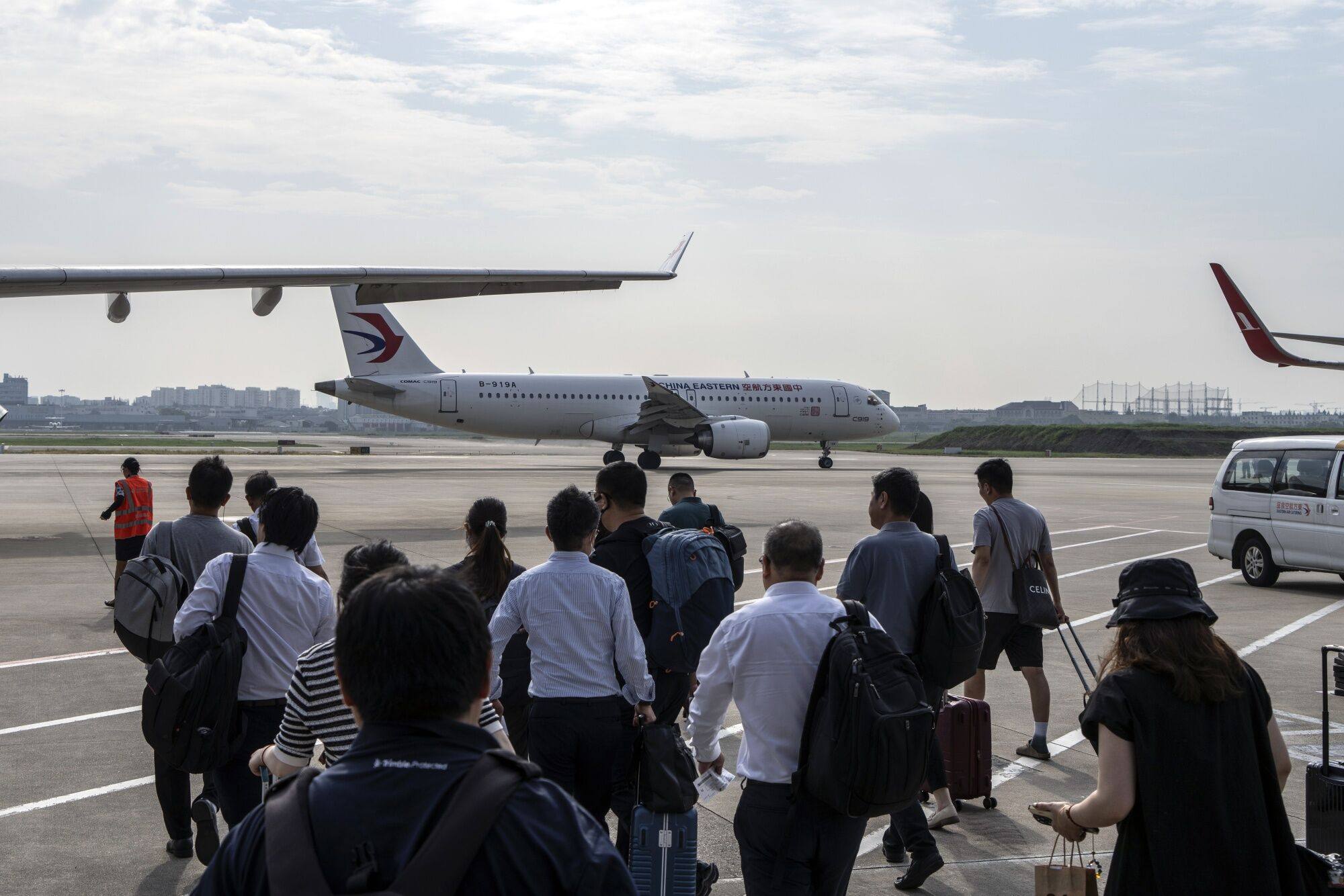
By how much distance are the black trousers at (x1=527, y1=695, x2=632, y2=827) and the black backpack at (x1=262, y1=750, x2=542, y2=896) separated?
2.84 metres

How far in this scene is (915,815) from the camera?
536 cm

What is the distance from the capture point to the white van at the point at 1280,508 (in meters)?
14.4

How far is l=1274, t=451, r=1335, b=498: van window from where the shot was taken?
48.0 ft

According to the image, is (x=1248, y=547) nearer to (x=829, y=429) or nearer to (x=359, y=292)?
(x=359, y=292)

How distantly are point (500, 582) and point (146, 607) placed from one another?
173cm

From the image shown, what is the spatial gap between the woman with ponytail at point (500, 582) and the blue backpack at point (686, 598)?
25.0 inches

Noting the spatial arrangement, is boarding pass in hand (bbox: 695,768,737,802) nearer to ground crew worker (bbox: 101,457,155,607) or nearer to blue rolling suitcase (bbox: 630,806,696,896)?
blue rolling suitcase (bbox: 630,806,696,896)

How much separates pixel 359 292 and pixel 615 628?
46.6 ft

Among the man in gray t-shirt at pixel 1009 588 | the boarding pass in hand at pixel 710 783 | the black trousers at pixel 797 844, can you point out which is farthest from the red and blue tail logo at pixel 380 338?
the black trousers at pixel 797 844

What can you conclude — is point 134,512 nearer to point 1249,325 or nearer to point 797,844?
point 797,844

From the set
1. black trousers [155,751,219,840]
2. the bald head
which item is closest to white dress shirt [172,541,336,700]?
black trousers [155,751,219,840]

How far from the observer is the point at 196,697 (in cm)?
461

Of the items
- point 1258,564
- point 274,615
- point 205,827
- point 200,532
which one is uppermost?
point 200,532

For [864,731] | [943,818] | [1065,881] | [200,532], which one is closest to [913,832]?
[943,818]
